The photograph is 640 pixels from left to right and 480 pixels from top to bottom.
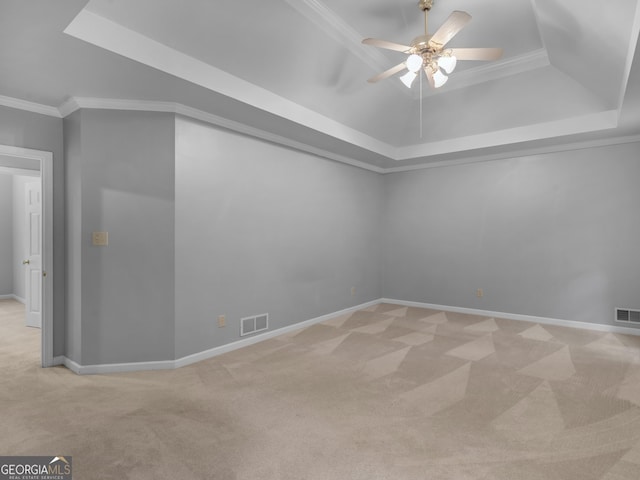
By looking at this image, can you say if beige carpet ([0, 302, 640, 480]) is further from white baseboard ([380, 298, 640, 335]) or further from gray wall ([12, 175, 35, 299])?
gray wall ([12, 175, 35, 299])

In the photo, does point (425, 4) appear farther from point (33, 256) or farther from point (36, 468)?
point (33, 256)

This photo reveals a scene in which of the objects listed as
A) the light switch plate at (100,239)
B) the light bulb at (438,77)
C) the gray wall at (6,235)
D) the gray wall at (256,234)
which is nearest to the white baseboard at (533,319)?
the gray wall at (256,234)

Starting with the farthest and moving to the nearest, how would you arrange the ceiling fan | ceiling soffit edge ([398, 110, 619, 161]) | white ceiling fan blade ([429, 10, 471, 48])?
1. ceiling soffit edge ([398, 110, 619, 161])
2. the ceiling fan
3. white ceiling fan blade ([429, 10, 471, 48])

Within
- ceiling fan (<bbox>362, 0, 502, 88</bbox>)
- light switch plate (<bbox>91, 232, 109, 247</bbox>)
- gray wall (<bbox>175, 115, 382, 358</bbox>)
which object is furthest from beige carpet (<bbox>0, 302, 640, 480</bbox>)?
ceiling fan (<bbox>362, 0, 502, 88</bbox>)

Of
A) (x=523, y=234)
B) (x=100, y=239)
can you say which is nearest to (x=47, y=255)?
(x=100, y=239)

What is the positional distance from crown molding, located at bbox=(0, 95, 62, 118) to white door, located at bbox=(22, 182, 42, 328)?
6.60 feet

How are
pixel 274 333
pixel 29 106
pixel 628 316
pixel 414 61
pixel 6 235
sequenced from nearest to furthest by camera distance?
pixel 414 61
pixel 29 106
pixel 274 333
pixel 628 316
pixel 6 235

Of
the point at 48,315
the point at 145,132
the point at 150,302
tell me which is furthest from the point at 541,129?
the point at 48,315

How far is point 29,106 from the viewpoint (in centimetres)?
335

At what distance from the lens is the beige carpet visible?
80.3 inches

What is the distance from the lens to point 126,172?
11.2 feet

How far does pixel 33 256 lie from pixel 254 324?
388cm

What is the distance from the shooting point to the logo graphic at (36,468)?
6.45ft

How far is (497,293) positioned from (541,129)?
8.19ft
